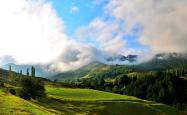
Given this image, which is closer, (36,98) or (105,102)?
(36,98)

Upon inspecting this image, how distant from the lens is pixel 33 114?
52375 millimetres

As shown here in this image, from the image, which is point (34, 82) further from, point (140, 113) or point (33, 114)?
point (33, 114)

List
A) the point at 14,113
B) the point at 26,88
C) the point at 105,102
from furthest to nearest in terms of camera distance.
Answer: the point at 105,102
the point at 26,88
the point at 14,113

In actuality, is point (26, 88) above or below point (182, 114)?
above

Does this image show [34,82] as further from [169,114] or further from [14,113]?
[14,113]

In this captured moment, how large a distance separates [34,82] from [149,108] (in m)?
46.2

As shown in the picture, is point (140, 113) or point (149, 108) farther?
point (149, 108)

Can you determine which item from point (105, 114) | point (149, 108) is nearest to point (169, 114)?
point (149, 108)

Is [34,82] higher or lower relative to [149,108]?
higher

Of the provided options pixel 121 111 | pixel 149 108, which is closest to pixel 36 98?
pixel 121 111

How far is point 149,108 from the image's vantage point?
134750 millimetres

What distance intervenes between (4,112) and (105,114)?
222 feet

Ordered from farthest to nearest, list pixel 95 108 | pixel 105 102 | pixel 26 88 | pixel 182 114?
pixel 182 114 < pixel 105 102 < pixel 95 108 < pixel 26 88

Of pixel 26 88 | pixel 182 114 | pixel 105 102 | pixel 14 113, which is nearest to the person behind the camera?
pixel 14 113
